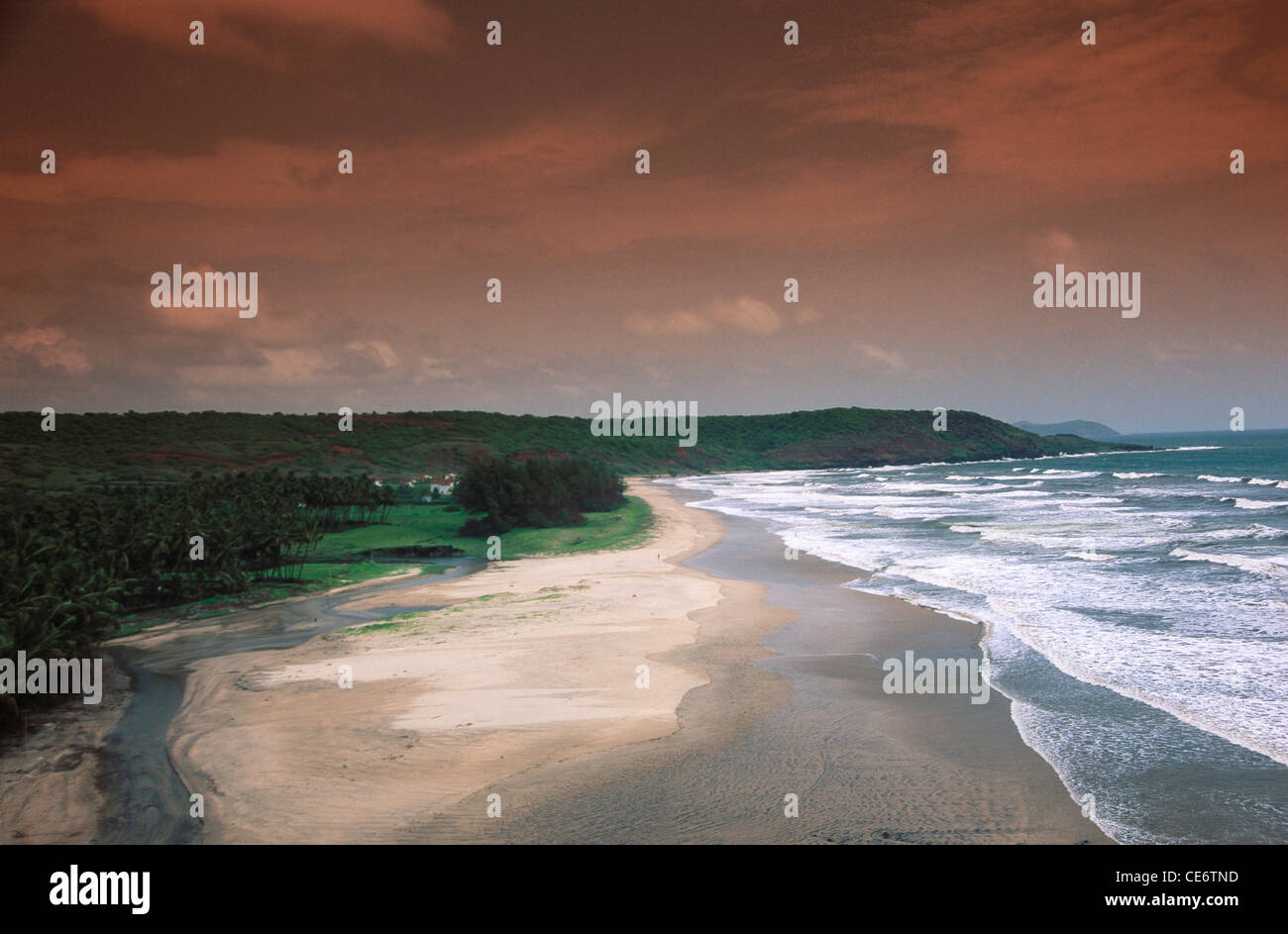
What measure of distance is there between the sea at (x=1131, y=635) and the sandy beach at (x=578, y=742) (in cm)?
81

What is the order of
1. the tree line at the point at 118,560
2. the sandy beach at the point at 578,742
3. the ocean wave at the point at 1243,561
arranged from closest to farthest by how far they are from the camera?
the sandy beach at the point at 578,742 → the tree line at the point at 118,560 → the ocean wave at the point at 1243,561

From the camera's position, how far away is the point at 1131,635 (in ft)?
51.7

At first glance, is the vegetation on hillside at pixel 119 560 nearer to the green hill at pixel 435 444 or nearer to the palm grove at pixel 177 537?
the palm grove at pixel 177 537

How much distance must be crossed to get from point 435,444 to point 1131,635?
106m

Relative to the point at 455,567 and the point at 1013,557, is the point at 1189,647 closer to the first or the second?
the point at 1013,557

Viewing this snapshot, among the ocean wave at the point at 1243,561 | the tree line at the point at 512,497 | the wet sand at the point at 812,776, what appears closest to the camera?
the wet sand at the point at 812,776

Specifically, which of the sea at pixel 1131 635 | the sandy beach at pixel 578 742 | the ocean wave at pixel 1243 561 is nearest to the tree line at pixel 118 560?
the sandy beach at pixel 578 742

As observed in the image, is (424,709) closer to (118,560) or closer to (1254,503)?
(118,560)

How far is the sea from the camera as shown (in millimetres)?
8578

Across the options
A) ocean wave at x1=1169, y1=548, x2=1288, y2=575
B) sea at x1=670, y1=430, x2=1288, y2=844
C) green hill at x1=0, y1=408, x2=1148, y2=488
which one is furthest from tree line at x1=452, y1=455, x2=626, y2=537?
green hill at x1=0, y1=408, x2=1148, y2=488

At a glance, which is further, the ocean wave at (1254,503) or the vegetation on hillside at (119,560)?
the ocean wave at (1254,503)

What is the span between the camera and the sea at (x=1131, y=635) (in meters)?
8.58

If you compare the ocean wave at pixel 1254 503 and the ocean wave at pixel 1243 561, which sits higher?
the ocean wave at pixel 1254 503

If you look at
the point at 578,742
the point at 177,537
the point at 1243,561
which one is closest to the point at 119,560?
the point at 177,537
